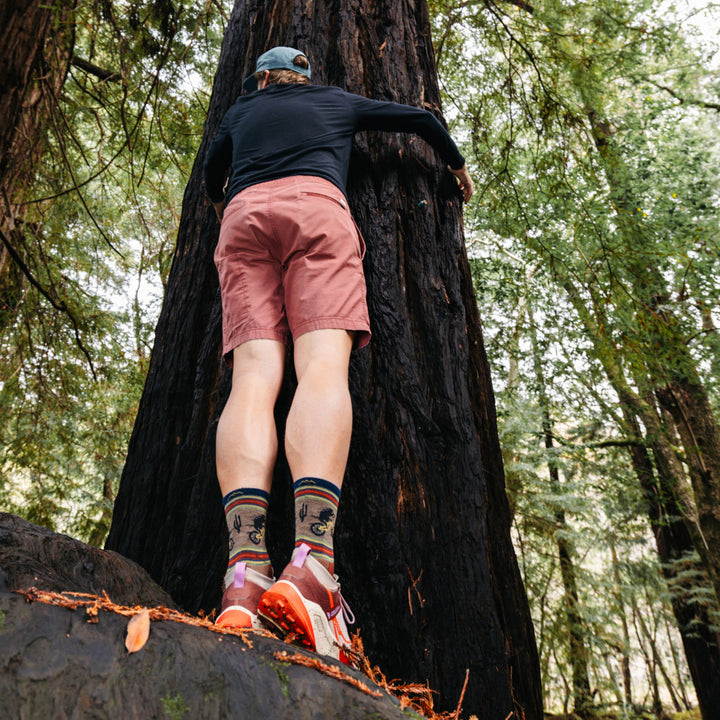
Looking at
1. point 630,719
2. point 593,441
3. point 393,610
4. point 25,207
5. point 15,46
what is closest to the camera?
point 393,610

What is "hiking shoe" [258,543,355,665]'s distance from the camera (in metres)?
1.21

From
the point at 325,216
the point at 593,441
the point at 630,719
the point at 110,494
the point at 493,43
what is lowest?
the point at 630,719

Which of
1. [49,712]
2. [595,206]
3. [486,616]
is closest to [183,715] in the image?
[49,712]

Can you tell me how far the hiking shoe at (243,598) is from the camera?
1297 mm

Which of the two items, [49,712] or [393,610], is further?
[393,610]

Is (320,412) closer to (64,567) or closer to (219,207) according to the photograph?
(64,567)

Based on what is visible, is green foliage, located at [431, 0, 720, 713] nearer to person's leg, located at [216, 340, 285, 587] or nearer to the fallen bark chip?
person's leg, located at [216, 340, 285, 587]

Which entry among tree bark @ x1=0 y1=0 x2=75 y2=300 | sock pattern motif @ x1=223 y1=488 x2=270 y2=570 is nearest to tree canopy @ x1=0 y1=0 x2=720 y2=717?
tree bark @ x1=0 y1=0 x2=75 y2=300

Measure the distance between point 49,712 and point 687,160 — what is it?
335 inches

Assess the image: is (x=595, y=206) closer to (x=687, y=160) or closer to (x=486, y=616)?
(x=687, y=160)

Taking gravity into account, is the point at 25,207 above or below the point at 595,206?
below

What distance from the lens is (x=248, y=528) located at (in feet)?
4.94

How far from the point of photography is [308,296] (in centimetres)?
175

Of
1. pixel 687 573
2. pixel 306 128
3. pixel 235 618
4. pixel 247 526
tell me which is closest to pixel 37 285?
pixel 306 128
